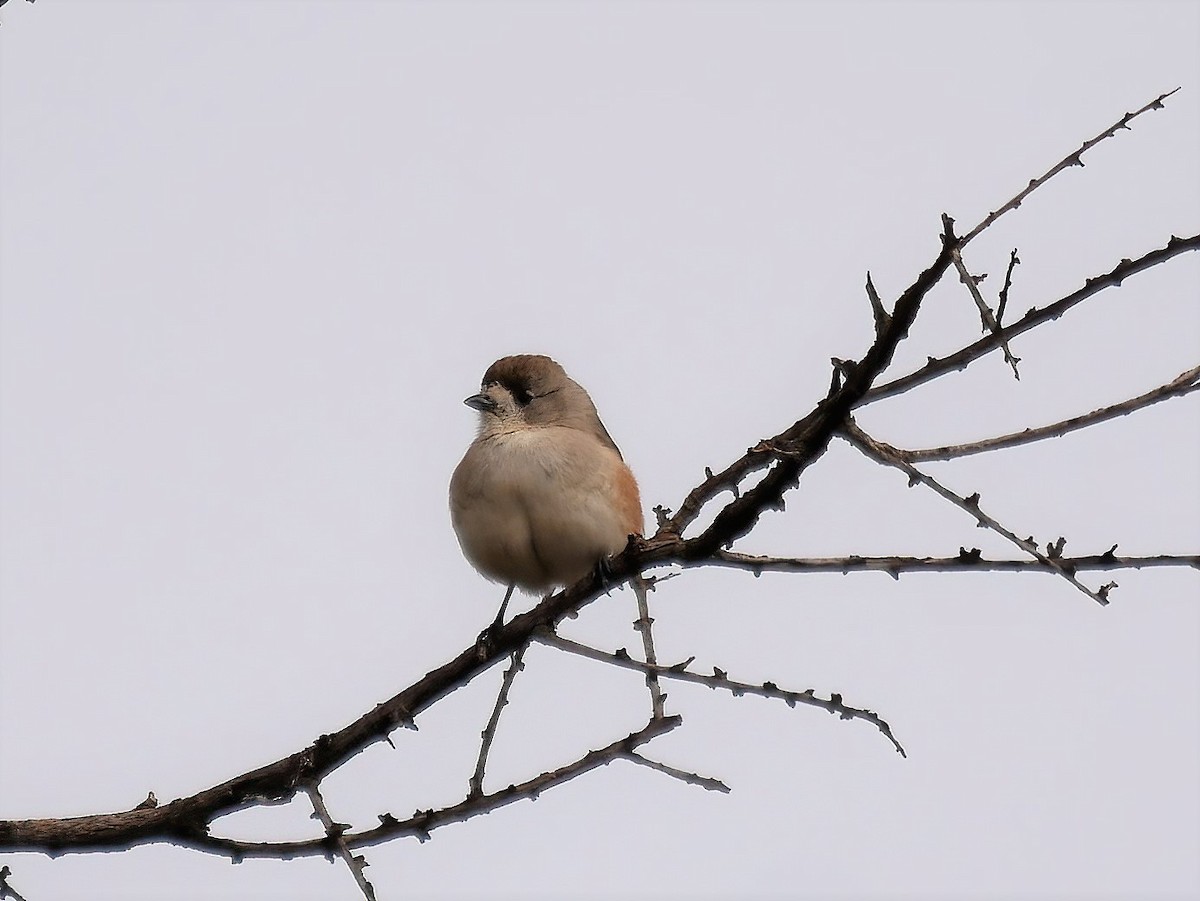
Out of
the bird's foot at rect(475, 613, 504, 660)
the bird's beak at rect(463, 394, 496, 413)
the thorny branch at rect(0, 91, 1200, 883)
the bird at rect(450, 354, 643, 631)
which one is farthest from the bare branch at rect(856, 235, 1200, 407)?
the bird's beak at rect(463, 394, 496, 413)

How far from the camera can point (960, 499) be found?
137 inches

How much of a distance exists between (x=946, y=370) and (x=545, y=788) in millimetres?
1645

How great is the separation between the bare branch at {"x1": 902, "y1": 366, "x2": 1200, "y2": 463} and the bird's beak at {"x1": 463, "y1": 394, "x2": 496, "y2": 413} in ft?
9.58

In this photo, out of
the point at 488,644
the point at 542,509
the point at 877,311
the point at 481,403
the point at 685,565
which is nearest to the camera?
the point at 877,311

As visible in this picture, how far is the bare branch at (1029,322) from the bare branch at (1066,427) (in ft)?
0.71

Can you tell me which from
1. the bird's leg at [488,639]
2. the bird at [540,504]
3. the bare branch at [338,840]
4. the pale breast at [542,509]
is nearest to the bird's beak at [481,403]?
the bird at [540,504]

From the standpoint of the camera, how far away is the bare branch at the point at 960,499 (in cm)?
341

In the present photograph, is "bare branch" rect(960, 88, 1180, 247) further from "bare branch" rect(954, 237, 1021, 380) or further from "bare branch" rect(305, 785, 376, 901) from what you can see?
"bare branch" rect(305, 785, 376, 901)

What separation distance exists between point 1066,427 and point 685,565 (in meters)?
1.03

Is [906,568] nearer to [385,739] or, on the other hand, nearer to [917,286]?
[917,286]

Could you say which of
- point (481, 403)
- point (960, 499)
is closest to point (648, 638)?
point (960, 499)

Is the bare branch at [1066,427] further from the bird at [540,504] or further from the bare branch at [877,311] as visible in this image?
the bird at [540,504]

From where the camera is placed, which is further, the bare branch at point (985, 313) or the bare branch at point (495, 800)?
the bare branch at point (495, 800)

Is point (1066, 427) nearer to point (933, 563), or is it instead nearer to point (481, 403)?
point (933, 563)
